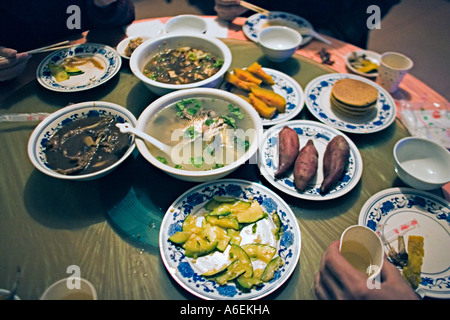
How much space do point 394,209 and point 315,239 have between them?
515 millimetres

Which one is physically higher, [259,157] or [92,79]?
[92,79]

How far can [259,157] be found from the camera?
1770 mm

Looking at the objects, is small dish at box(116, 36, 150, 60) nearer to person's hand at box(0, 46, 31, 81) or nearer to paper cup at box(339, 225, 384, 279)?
person's hand at box(0, 46, 31, 81)

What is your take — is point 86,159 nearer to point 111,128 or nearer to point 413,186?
point 111,128

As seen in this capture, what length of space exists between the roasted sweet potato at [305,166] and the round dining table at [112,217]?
115 millimetres

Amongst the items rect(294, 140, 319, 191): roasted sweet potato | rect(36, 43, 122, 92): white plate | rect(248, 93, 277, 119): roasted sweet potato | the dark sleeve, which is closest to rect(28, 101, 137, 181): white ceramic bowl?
rect(36, 43, 122, 92): white plate

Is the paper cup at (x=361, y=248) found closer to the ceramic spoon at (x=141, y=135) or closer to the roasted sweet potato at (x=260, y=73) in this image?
the ceramic spoon at (x=141, y=135)

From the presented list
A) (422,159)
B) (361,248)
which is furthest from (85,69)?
(422,159)

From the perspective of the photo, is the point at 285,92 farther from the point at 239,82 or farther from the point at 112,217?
the point at 112,217

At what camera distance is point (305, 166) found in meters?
1.67

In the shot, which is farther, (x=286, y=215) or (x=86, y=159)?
(x=86, y=159)

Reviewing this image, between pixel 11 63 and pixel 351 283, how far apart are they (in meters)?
2.67
